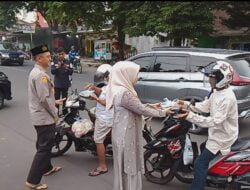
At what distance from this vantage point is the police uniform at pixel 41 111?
4.68 meters

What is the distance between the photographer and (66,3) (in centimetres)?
2248

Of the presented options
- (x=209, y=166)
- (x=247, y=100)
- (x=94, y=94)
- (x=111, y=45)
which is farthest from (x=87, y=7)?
(x=209, y=166)

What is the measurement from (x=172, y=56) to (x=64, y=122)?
356 centimetres

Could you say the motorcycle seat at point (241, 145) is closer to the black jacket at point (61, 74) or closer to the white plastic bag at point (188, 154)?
the white plastic bag at point (188, 154)

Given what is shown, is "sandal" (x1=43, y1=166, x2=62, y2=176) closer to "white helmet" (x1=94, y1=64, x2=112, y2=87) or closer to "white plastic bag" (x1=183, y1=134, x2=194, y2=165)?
"white helmet" (x1=94, y1=64, x2=112, y2=87)

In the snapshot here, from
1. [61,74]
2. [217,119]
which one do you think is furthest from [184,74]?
[217,119]

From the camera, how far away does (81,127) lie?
18.7 feet

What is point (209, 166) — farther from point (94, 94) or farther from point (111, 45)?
point (111, 45)

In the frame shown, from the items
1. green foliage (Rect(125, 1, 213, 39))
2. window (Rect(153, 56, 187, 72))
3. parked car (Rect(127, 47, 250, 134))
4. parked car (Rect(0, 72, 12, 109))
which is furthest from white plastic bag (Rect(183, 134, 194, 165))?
green foliage (Rect(125, 1, 213, 39))

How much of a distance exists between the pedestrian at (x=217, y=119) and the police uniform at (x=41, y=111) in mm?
1648

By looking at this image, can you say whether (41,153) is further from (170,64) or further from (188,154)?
(170,64)

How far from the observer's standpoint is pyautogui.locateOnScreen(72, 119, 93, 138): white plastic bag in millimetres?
5680

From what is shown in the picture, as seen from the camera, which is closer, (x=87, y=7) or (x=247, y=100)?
(x=247, y=100)

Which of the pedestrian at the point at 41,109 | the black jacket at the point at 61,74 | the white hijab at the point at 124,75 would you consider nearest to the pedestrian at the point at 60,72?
the black jacket at the point at 61,74
